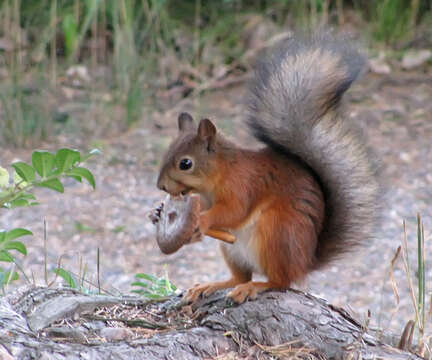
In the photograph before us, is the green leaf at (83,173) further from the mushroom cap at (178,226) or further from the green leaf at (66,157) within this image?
the mushroom cap at (178,226)

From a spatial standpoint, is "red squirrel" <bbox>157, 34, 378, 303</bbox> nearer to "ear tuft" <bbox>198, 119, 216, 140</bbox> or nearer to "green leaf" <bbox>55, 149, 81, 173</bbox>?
"ear tuft" <bbox>198, 119, 216, 140</bbox>

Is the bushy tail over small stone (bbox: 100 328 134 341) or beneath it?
over

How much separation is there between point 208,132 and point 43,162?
0.57m

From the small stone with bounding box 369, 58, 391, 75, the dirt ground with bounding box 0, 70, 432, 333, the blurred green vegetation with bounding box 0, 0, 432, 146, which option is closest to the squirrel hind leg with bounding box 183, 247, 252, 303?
the dirt ground with bounding box 0, 70, 432, 333

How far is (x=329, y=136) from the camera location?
1791 millimetres

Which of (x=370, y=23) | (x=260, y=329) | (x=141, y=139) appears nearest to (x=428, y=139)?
(x=370, y=23)

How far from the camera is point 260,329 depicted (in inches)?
60.9

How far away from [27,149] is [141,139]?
2.17 ft

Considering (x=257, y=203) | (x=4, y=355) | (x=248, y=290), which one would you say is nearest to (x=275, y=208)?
(x=257, y=203)

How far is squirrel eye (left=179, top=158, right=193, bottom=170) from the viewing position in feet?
5.91

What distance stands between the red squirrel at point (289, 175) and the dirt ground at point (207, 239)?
609mm

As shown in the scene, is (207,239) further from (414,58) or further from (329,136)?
(414,58)

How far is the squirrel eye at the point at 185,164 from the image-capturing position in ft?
5.91

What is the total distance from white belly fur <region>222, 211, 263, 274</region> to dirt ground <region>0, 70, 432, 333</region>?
0.72 m
